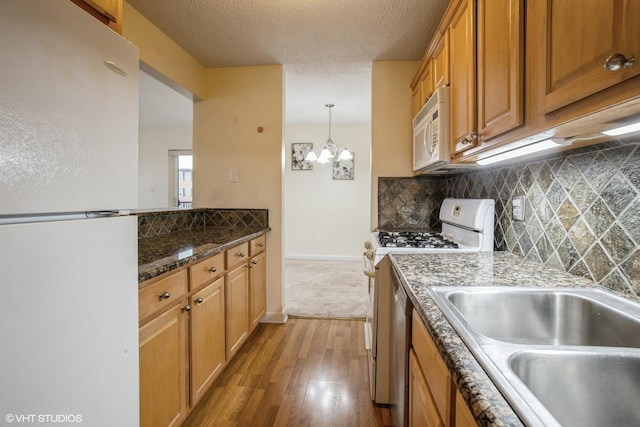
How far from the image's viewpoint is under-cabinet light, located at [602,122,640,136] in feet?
2.61

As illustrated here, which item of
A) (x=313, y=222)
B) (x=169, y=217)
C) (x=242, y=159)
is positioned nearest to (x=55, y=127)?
(x=169, y=217)

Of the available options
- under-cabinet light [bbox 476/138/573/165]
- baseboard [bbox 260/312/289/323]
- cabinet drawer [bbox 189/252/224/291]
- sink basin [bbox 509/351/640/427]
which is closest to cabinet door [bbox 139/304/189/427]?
cabinet drawer [bbox 189/252/224/291]

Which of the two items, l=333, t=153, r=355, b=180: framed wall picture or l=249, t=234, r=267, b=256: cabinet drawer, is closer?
l=249, t=234, r=267, b=256: cabinet drawer

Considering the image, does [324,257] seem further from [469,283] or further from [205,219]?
[469,283]

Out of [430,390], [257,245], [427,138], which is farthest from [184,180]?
[430,390]

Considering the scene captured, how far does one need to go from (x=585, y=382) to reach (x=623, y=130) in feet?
2.12

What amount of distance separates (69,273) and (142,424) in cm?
84

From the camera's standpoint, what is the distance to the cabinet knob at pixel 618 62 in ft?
1.93

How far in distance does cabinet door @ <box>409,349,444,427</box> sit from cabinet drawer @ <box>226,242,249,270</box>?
1.32m

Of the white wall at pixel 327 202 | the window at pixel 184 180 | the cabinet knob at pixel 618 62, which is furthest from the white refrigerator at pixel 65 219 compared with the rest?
the window at pixel 184 180

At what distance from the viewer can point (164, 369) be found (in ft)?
4.51

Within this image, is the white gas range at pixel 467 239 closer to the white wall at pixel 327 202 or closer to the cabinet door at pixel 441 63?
the cabinet door at pixel 441 63

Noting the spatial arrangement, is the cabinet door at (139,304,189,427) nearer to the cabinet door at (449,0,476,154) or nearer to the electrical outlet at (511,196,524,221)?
the cabinet door at (449,0,476,154)

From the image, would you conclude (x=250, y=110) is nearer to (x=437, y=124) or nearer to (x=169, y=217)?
(x=169, y=217)
